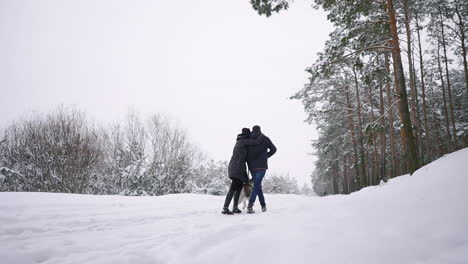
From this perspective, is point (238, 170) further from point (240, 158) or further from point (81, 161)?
point (81, 161)

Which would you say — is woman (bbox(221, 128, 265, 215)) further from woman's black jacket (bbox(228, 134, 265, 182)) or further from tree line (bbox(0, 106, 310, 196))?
tree line (bbox(0, 106, 310, 196))

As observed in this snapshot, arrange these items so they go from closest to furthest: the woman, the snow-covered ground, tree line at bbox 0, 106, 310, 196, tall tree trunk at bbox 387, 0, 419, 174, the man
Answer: the snow-covered ground
the woman
the man
tall tree trunk at bbox 387, 0, 419, 174
tree line at bbox 0, 106, 310, 196

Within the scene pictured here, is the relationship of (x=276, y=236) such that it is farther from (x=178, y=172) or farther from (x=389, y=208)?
(x=178, y=172)

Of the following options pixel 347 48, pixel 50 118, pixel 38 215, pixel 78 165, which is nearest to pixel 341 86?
pixel 347 48

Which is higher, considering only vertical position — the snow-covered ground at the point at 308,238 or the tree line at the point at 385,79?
the tree line at the point at 385,79

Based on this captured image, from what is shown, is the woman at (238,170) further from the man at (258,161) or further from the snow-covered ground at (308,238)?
the snow-covered ground at (308,238)

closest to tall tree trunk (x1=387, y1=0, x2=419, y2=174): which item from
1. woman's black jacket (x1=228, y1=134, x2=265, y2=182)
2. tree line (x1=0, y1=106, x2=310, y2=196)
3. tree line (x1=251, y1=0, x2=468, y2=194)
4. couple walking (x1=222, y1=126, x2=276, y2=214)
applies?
tree line (x1=251, y1=0, x2=468, y2=194)

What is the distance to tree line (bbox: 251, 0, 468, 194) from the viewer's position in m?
7.24

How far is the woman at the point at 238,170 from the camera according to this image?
5184 mm

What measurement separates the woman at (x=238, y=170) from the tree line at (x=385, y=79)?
4.24 m

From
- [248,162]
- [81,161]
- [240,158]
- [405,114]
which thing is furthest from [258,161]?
[81,161]

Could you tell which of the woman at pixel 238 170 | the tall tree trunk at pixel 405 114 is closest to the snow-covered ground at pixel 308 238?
the woman at pixel 238 170

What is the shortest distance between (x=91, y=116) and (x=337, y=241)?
19867mm

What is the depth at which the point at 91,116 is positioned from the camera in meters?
17.6
